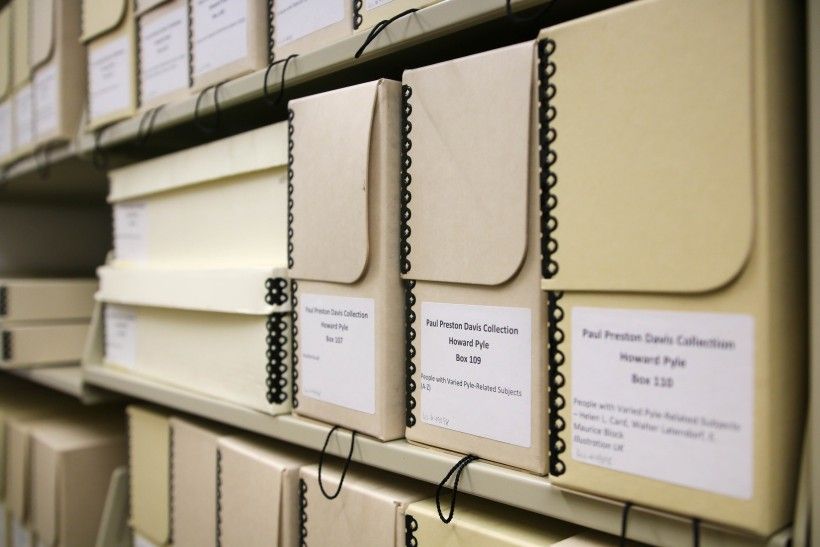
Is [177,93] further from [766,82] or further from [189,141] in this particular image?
[766,82]

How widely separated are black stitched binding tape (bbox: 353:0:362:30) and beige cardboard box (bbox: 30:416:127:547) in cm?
100

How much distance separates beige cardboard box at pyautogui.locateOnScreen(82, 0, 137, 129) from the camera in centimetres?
104

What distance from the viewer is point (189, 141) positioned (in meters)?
1.16

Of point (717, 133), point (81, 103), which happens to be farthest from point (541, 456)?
point (81, 103)

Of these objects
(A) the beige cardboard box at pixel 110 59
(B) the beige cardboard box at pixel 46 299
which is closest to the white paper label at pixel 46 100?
(A) the beige cardboard box at pixel 110 59

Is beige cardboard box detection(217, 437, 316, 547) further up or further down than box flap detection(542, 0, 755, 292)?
further down

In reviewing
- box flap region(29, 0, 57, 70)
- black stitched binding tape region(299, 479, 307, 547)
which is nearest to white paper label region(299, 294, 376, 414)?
black stitched binding tape region(299, 479, 307, 547)

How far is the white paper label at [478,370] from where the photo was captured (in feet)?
1.79

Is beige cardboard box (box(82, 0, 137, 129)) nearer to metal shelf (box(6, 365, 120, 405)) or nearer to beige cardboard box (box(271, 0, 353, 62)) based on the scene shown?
beige cardboard box (box(271, 0, 353, 62))

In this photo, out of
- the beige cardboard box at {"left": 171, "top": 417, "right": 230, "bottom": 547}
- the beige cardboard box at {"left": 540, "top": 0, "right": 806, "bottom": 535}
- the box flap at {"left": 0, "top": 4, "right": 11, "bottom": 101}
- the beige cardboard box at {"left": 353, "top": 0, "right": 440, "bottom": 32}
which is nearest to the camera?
the beige cardboard box at {"left": 540, "top": 0, "right": 806, "bottom": 535}

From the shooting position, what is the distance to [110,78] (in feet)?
3.57

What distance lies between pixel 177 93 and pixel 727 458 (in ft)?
2.83

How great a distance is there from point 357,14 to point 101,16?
2.04 ft

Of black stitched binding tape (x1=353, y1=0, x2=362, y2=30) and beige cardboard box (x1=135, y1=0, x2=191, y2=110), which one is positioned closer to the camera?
black stitched binding tape (x1=353, y1=0, x2=362, y2=30)
